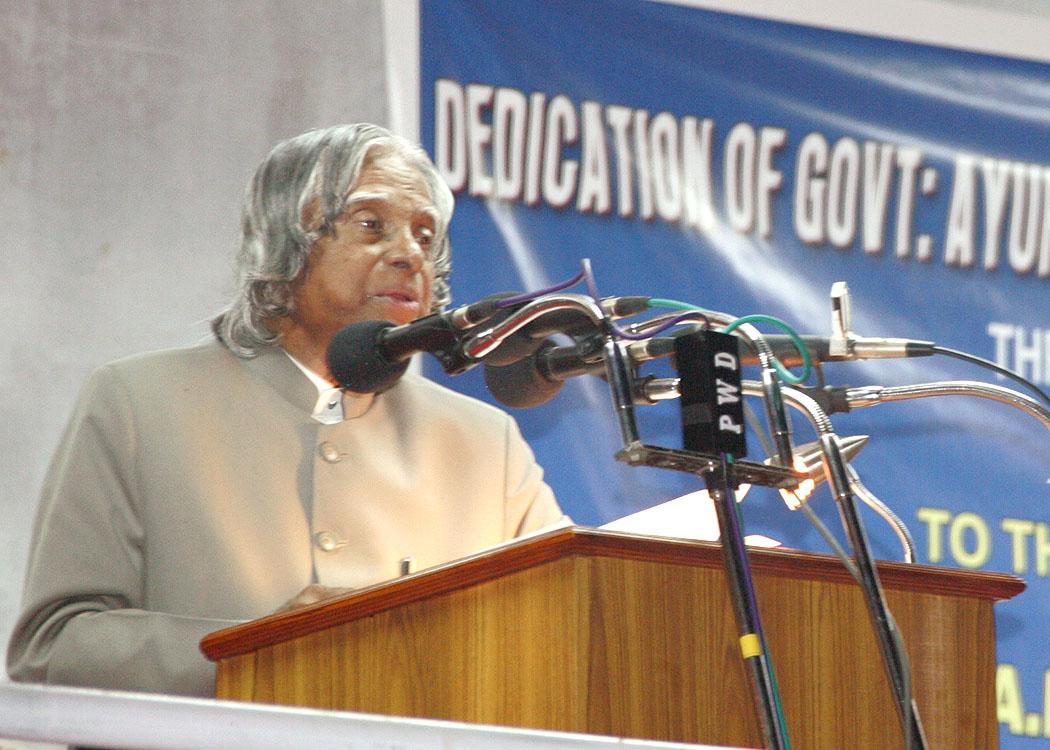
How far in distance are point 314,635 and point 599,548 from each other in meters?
0.36

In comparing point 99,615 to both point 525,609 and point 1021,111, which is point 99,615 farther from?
point 1021,111

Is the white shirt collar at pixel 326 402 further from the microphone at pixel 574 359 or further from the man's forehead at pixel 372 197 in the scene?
the microphone at pixel 574 359

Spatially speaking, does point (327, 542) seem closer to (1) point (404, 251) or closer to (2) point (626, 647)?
(1) point (404, 251)

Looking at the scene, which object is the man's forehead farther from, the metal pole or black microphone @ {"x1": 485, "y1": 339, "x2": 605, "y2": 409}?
the metal pole

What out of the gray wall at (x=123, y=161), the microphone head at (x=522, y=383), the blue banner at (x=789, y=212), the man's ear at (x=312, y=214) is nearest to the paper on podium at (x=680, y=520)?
the microphone head at (x=522, y=383)

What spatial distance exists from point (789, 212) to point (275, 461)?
1.62m

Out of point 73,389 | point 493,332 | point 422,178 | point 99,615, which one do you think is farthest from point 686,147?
point 493,332

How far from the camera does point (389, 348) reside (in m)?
1.88

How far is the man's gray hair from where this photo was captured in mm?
2758

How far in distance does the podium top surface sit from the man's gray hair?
0.93m

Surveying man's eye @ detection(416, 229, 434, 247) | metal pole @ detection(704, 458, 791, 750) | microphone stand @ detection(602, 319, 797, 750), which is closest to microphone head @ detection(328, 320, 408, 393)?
microphone stand @ detection(602, 319, 797, 750)

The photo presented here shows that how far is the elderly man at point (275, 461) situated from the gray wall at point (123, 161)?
0.65 meters

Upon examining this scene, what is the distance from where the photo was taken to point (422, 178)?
2.81 m

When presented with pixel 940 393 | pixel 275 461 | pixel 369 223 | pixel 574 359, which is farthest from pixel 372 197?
pixel 940 393
